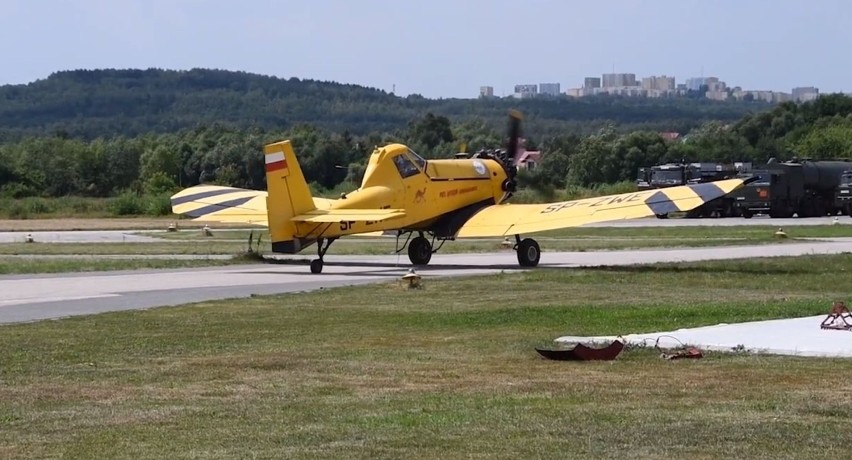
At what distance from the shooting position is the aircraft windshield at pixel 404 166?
36.2 metres

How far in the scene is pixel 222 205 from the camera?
41.4 m

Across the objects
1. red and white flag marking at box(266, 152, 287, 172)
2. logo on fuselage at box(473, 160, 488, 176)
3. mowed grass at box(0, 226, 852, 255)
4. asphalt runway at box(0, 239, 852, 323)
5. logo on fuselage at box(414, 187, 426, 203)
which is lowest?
mowed grass at box(0, 226, 852, 255)

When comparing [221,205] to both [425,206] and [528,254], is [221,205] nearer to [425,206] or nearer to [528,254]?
[425,206]

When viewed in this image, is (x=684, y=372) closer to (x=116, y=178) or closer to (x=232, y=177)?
(x=232, y=177)

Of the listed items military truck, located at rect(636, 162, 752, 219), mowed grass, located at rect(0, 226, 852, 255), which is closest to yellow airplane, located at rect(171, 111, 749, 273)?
mowed grass, located at rect(0, 226, 852, 255)

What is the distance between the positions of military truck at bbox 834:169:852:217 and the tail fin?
137ft

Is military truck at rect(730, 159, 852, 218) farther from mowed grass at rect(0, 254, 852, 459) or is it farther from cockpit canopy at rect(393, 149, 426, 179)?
mowed grass at rect(0, 254, 852, 459)

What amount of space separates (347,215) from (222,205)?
25.5 feet

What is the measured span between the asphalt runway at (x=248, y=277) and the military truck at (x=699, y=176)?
28.5 m

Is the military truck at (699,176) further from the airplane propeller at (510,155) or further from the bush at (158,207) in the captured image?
the airplane propeller at (510,155)

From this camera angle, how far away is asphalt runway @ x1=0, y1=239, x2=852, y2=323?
2644 cm

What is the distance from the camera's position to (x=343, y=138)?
10794cm

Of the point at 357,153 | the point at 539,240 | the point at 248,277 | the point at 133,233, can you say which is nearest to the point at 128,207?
the point at 357,153

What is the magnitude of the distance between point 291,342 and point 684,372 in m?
5.85
